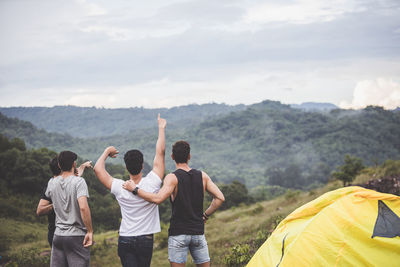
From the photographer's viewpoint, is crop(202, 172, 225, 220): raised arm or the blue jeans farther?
crop(202, 172, 225, 220): raised arm

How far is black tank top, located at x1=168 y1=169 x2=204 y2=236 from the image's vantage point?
364 centimetres

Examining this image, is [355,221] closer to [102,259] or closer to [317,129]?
[102,259]

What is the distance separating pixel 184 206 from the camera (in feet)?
12.0

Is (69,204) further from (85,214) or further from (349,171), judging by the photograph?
(349,171)

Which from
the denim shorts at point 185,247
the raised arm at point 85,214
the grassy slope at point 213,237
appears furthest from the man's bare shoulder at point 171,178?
the grassy slope at point 213,237

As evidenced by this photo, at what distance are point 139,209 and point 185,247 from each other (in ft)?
2.02

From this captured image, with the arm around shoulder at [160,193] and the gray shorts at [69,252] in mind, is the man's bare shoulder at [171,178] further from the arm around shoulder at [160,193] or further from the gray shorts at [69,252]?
the gray shorts at [69,252]

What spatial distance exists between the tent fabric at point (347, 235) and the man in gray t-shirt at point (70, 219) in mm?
2235

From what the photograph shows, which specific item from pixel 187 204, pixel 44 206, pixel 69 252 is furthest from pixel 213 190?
pixel 44 206

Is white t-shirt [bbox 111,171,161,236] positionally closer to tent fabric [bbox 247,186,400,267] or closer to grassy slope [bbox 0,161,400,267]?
tent fabric [bbox 247,186,400,267]

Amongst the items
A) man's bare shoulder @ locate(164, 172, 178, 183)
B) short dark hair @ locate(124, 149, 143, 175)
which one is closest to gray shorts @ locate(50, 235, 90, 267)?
short dark hair @ locate(124, 149, 143, 175)

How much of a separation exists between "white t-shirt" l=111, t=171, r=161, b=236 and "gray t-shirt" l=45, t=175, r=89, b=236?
1.41 feet

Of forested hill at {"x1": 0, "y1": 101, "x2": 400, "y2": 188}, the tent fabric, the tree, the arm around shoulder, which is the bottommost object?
forested hill at {"x1": 0, "y1": 101, "x2": 400, "y2": 188}

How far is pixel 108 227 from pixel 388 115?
449 feet
